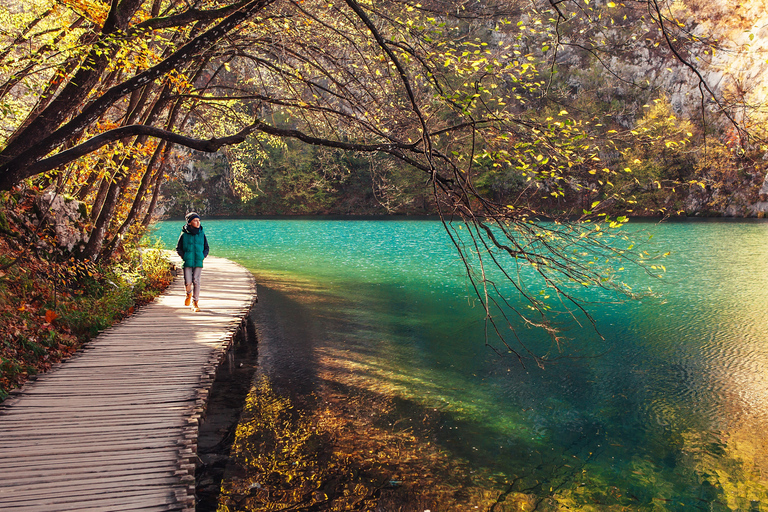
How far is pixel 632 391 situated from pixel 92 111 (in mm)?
9037

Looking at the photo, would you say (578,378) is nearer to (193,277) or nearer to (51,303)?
(193,277)

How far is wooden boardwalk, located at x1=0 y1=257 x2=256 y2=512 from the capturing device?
4168mm

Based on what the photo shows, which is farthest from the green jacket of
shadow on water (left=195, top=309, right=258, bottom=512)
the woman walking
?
shadow on water (left=195, top=309, right=258, bottom=512)

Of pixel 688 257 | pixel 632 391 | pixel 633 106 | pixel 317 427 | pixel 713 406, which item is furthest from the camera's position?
pixel 633 106

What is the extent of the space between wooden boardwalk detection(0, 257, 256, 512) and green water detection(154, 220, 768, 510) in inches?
98.2

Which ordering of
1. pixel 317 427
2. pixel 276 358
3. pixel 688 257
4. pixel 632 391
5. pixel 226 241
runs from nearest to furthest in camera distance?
pixel 317 427
pixel 632 391
pixel 276 358
pixel 688 257
pixel 226 241

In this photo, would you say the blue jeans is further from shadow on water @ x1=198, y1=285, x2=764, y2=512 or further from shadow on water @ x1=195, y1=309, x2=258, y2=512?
shadow on water @ x1=198, y1=285, x2=764, y2=512

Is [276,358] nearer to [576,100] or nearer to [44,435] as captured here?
[44,435]

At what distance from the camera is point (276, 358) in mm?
10539

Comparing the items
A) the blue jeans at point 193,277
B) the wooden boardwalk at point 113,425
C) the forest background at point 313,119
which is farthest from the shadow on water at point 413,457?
the forest background at point 313,119

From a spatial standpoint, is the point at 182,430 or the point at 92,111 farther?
the point at 92,111

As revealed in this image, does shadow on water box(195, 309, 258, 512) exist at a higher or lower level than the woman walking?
lower

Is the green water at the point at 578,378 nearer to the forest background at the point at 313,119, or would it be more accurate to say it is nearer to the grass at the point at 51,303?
the forest background at the point at 313,119

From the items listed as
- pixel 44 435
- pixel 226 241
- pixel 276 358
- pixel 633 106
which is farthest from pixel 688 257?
pixel 633 106
